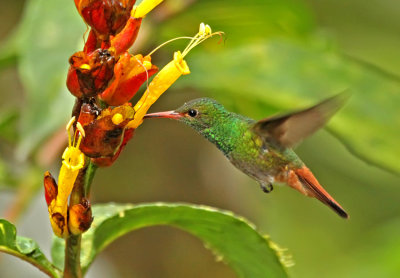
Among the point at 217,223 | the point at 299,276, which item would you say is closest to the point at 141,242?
the point at 299,276

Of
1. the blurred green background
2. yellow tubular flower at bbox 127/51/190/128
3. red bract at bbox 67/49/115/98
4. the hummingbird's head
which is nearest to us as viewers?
red bract at bbox 67/49/115/98

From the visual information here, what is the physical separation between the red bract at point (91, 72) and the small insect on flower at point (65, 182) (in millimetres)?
56

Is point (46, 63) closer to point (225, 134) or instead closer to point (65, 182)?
point (225, 134)

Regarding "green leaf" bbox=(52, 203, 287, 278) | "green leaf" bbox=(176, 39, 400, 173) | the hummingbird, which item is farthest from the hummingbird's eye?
"green leaf" bbox=(176, 39, 400, 173)

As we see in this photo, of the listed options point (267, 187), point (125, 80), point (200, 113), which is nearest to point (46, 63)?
point (200, 113)

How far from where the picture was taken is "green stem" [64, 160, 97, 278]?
1.20 meters

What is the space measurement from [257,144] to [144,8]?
0.51 meters

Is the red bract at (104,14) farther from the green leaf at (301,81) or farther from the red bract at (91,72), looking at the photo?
the green leaf at (301,81)

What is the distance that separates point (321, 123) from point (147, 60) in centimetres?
39

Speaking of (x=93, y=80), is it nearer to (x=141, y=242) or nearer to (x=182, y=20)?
(x=182, y=20)

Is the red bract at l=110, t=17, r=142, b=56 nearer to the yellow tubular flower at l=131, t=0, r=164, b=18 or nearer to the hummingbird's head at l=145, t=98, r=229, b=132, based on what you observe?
the yellow tubular flower at l=131, t=0, r=164, b=18

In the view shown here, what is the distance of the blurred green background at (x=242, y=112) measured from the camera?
2.04 meters

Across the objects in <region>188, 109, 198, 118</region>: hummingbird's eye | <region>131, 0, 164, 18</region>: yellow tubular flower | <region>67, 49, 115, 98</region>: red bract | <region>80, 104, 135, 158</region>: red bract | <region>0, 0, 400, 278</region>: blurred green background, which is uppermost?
<region>131, 0, 164, 18</region>: yellow tubular flower

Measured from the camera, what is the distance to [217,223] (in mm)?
1365
